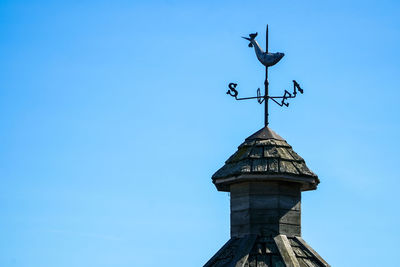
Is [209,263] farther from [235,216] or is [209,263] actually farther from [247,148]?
[247,148]

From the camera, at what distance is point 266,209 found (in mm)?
14133

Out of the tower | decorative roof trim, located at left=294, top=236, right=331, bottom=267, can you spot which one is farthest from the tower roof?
decorative roof trim, located at left=294, top=236, right=331, bottom=267

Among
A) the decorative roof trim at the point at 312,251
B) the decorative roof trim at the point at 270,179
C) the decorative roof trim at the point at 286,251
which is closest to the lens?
the decorative roof trim at the point at 286,251

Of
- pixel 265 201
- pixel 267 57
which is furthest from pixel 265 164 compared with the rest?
pixel 267 57

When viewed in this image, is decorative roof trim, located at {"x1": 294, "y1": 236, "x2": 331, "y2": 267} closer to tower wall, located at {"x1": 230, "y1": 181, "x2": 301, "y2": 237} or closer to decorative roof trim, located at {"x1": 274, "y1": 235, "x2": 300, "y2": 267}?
tower wall, located at {"x1": 230, "y1": 181, "x2": 301, "y2": 237}

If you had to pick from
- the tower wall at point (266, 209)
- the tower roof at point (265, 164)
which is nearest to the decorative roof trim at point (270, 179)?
the tower roof at point (265, 164)

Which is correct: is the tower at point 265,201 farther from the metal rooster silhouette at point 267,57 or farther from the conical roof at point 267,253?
the metal rooster silhouette at point 267,57

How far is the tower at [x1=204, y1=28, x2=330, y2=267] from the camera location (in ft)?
45.2

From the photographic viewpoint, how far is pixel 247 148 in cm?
1461

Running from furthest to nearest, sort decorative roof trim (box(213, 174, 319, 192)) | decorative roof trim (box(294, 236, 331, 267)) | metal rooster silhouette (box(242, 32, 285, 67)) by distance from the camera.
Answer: metal rooster silhouette (box(242, 32, 285, 67)), decorative roof trim (box(213, 174, 319, 192)), decorative roof trim (box(294, 236, 331, 267))

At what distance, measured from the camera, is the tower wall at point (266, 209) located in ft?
46.2

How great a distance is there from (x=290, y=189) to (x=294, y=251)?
1042 millimetres

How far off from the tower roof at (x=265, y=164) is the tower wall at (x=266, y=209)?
0.20 metres

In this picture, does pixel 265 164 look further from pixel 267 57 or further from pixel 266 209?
pixel 267 57
